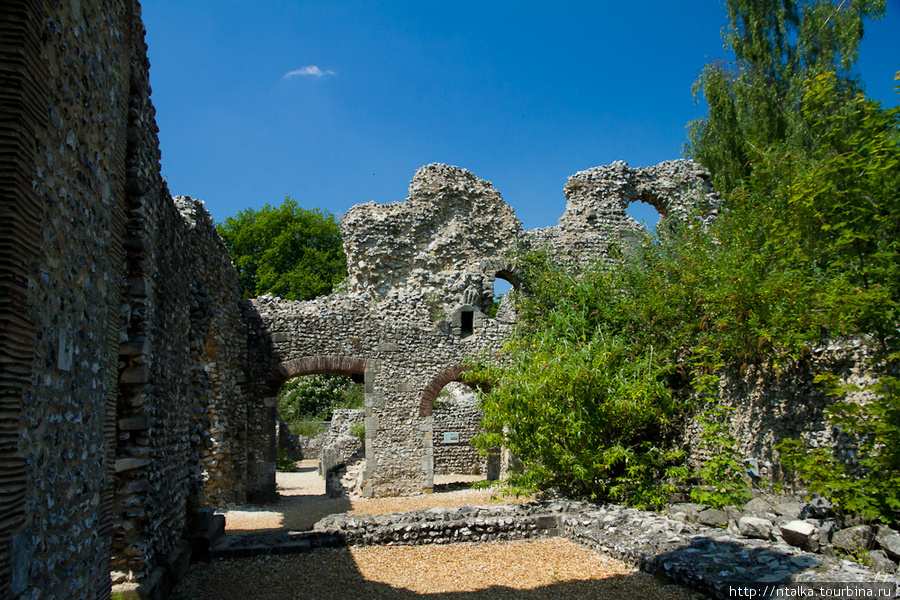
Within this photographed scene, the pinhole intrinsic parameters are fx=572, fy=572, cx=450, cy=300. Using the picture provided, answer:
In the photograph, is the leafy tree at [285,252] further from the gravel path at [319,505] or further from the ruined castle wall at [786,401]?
the ruined castle wall at [786,401]

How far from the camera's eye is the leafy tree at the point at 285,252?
2614 cm

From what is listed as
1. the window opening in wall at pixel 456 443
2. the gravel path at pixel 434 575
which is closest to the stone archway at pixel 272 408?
the window opening in wall at pixel 456 443

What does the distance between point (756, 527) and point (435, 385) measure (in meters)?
7.74

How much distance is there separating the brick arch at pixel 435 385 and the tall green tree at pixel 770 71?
8.39 metres

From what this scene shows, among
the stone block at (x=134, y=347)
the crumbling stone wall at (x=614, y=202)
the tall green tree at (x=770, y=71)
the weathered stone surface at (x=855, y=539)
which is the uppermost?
the tall green tree at (x=770, y=71)

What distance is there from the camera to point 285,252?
26906mm

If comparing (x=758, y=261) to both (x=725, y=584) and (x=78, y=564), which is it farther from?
(x=78, y=564)

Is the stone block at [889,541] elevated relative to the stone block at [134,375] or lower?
lower

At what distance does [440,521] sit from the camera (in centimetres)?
734

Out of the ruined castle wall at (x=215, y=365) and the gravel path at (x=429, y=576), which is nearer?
the gravel path at (x=429, y=576)

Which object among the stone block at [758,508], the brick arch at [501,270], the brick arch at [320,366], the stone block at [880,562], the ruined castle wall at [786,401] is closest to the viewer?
the stone block at [880,562]

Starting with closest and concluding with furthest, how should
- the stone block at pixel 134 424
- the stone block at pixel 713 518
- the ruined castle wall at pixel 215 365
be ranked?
the stone block at pixel 134 424, the stone block at pixel 713 518, the ruined castle wall at pixel 215 365

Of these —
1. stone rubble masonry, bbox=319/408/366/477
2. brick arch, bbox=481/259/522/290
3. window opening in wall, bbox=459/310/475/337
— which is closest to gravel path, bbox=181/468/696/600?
window opening in wall, bbox=459/310/475/337

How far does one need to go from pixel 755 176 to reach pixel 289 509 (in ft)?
31.6
